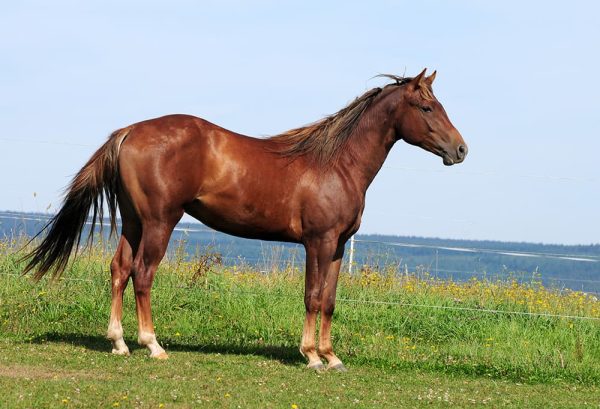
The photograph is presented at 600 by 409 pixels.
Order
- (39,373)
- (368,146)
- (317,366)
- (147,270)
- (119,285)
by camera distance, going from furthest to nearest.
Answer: (368,146) < (119,285) < (317,366) < (147,270) < (39,373)

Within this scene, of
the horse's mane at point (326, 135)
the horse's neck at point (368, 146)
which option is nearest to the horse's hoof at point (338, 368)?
the horse's neck at point (368, 146)

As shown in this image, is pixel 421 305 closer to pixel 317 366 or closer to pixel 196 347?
pixel 317 366

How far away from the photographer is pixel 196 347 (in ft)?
32.4

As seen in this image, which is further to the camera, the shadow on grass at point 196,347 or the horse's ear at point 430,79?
the shadow on grass at point 196,347

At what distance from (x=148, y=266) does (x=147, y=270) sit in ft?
0.13

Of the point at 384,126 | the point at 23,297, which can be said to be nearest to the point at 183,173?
the point at 384,126

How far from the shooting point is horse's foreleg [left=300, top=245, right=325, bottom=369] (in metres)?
8.98

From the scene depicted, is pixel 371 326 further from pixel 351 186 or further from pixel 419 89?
pixel 419 89

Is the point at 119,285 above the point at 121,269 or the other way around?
the other way around

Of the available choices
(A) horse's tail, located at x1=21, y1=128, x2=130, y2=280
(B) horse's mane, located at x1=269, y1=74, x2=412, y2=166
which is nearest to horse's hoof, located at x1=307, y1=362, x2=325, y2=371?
(B) horse's mane, located at x1=269, y1=74, x2=412, y2=166

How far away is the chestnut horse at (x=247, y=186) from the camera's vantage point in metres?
8.66

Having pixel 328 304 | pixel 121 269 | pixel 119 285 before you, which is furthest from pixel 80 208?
pixel 328 304

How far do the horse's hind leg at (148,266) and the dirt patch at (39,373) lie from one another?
938mm

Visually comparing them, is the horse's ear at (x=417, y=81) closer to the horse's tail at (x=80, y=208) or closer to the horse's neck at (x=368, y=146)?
the horse's neck at (x=368, y=146)
